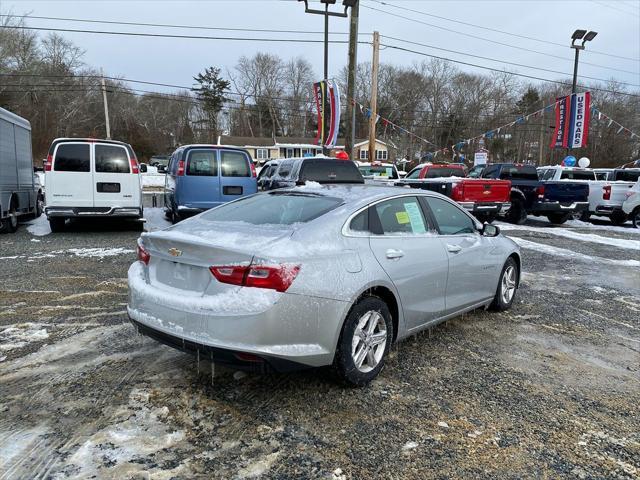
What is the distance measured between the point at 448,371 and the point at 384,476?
1.51 m

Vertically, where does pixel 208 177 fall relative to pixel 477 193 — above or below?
above

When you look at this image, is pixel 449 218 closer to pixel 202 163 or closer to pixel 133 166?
pixel 202 163

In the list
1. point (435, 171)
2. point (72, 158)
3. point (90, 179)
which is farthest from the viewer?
point (435, 171)

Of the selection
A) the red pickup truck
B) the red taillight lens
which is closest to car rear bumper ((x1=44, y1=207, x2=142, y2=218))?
the red taillight lens

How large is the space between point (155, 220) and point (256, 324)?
36.4 feet

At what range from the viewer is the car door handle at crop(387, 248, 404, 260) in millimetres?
3534

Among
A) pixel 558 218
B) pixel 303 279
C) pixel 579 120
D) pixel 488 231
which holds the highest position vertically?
pixel 579 120

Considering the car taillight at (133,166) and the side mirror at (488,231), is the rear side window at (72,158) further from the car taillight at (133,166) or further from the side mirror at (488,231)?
the side mirror at (488,231)

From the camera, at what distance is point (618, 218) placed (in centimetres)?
1526

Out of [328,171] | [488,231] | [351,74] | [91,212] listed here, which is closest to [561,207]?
[328,171]

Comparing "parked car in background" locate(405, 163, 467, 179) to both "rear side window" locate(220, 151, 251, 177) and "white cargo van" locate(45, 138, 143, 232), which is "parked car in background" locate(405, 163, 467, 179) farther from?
"white cargo van" locate(45, 138, 143, 232)

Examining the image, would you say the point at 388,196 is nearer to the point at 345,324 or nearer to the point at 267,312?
the point at 345,324

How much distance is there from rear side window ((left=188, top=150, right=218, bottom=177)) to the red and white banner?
58.8 feet

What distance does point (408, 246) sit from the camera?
3.76 metres
